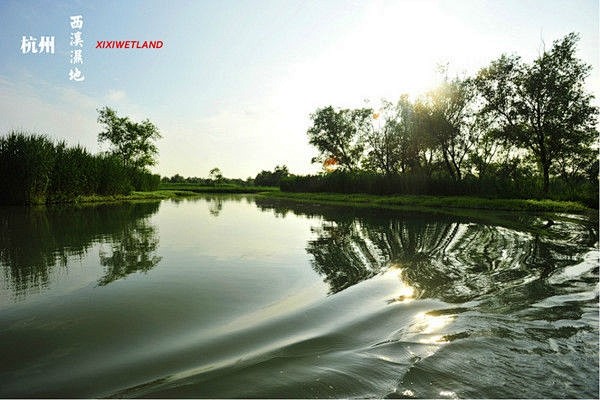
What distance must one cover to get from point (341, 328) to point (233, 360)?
1.39 meters

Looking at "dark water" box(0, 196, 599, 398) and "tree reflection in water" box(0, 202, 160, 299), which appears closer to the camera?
"dark water" box(0, 196, 599, 398)

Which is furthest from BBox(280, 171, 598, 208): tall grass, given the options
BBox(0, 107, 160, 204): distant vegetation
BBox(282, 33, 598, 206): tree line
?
BBox(0, 107, 160, 204): distant vegetation

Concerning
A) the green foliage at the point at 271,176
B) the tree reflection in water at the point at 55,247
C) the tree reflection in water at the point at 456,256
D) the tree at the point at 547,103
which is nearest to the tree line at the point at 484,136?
the tree at the point at 547,103

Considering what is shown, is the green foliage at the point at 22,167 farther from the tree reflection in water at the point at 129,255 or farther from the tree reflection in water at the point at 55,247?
the tree reflection in water at the point at 129,255

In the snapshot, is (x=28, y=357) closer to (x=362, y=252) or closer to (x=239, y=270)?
(x=239, y=270)

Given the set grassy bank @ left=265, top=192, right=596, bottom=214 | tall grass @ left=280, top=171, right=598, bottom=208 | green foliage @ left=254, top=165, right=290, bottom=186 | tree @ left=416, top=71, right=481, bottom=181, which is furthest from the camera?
green foliage @ left=254, top=165, right=290, bottom=186

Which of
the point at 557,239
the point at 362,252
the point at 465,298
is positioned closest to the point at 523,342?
the point at 465,298

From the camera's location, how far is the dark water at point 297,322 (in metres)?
3.10

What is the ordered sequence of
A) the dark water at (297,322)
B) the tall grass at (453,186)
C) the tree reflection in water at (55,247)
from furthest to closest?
1. the tall grass at (453,186)
2. the tree reflection in water at (55,247)
3. the dark water at (297,322)

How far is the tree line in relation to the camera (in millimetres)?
27078

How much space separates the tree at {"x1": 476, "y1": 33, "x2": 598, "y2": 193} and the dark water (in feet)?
75.6

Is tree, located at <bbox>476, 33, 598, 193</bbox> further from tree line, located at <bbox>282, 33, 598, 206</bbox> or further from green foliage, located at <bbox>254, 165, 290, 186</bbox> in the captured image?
green foliage, located at <bbox>254, 165, 290, 186</bbox>

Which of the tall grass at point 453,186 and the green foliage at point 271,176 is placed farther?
the green foliage at point 271,176

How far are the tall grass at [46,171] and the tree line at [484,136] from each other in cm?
2538
